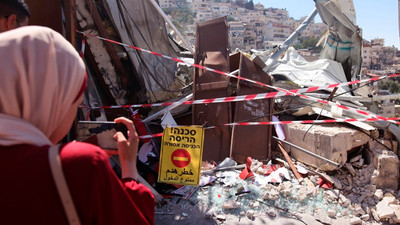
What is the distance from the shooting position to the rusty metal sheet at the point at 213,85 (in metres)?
5.17

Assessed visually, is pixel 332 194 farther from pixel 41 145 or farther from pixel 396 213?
pixel 41 145

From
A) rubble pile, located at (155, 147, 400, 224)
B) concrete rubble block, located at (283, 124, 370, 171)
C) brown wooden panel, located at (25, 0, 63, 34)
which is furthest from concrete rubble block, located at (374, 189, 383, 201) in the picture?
brown wooden panel, located at (25, 0, 63, 34)

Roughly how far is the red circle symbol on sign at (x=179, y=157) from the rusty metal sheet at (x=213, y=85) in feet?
3.78

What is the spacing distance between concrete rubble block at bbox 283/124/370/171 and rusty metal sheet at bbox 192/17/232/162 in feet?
4.28

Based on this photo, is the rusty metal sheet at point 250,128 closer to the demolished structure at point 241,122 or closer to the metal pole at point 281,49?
the demolished structure at point 241,122

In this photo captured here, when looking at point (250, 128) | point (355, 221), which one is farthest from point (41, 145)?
point (250, 128)

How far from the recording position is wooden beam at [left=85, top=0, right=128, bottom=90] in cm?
514

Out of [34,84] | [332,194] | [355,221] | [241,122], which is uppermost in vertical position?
[34,84]

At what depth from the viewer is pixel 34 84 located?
97 cm

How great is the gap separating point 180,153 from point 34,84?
3.13m

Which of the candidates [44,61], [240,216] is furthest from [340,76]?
[44,61]

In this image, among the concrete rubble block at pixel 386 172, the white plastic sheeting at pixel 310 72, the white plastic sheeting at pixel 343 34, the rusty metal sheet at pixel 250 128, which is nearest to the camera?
the concrete rubble block at pixel 386 172

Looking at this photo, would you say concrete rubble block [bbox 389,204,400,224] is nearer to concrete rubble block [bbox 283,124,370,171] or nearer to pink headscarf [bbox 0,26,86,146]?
concrete rubble block [bbox 283,124,370,171]

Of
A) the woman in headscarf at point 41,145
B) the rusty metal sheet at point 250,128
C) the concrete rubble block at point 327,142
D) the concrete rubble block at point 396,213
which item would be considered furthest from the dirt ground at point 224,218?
the woman in headscarf at point 41,145
